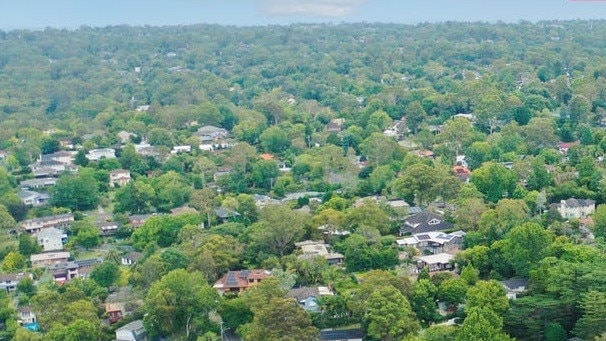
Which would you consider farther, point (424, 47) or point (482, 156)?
point (424, 47)

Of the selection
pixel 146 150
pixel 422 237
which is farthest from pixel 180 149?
pixel 422 237

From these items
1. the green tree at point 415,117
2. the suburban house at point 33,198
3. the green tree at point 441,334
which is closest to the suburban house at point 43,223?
the suburban house at point 33,198

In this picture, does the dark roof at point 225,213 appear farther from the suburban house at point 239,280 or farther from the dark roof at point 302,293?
the dark roof at point 302,293

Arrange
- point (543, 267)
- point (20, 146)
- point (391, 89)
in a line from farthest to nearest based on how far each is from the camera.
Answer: point (391, 89) < point (20, 146) < point (543, 267)

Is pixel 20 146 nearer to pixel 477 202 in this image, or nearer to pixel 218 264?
pixel 218 264

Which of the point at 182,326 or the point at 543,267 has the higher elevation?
the point at 543,267

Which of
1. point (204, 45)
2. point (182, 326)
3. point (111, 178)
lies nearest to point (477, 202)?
point (182, 326)
